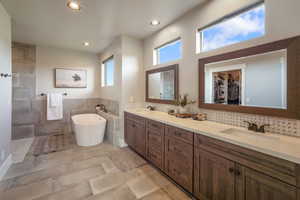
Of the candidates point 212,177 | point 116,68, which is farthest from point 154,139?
point 116,68

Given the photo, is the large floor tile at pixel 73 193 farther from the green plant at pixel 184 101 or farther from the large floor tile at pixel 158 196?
the green plant at pixel 184 101

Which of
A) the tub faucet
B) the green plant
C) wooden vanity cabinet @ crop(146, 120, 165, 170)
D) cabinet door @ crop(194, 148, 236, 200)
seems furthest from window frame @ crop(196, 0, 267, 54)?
the tub faucet

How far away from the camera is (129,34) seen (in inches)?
127

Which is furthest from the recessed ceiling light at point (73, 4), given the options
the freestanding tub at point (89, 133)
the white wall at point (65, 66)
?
the white wall at point (65, 66)

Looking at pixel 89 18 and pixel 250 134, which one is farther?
pixel 89 18

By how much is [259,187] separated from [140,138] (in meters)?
1.91

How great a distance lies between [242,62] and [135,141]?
2.26m

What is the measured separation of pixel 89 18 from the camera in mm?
2553

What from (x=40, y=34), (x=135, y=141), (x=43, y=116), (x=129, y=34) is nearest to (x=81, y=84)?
(x=43, y=116)

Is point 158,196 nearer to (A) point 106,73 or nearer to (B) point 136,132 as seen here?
(B) point 136,132

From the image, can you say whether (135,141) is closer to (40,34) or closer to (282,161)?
(282,161)

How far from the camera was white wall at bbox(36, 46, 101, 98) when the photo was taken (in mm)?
4043

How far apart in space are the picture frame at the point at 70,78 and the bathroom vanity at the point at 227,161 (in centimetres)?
337

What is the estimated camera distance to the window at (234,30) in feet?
5.31
